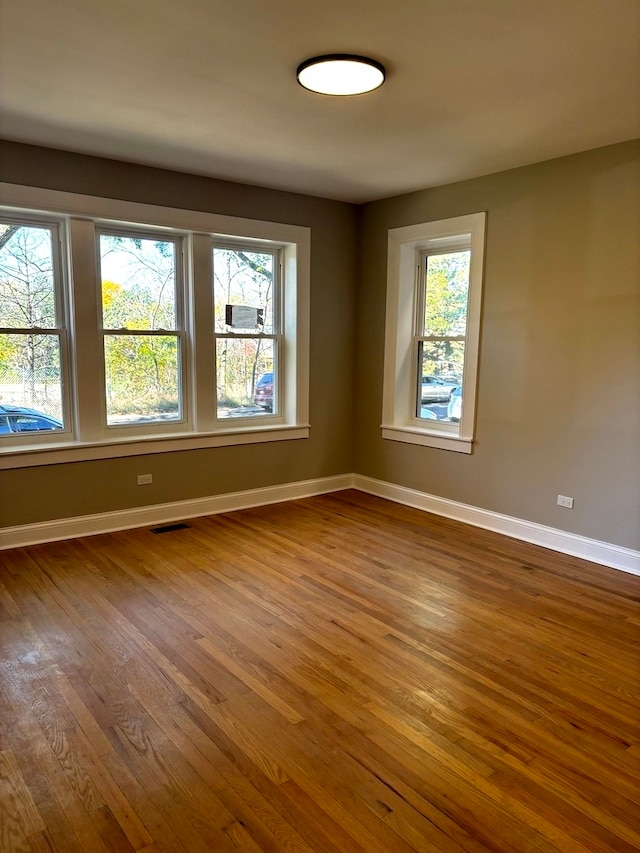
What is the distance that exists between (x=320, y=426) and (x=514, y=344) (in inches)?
77.0

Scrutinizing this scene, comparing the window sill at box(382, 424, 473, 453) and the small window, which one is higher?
the small window

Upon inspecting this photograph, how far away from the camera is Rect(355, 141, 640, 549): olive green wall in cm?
363

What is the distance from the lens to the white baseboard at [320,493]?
390cm

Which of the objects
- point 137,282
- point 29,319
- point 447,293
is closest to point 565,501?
point 447,293

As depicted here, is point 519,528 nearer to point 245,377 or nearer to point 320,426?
point 320,426

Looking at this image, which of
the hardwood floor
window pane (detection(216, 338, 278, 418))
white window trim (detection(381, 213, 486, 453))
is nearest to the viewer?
the hardwood floor

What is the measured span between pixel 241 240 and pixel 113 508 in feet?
7.80

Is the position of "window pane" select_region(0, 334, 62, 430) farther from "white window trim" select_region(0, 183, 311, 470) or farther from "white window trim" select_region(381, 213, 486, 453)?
"white window trim" select_region(381, 213, 486, 453)

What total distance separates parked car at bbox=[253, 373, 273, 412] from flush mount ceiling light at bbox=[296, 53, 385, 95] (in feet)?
8.92

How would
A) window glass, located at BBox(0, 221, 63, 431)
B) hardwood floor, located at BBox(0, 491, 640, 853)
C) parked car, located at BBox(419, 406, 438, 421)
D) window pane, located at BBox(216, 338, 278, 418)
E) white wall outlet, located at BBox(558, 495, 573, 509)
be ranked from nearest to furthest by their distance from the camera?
hardwood floor, located at BBox(0, 491, 640, 853)
window glass, located at BBox(0, 221, 63, 431)
white wall outlet, located at BBox(558, 495, 573, 509)
window pane, located at BBox(216, 338, 278, 418)
parked car, located at BBox(419, 406, 438, 421)

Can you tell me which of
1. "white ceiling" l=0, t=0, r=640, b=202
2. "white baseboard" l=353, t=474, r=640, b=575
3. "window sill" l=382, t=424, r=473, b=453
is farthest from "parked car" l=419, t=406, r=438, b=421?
"white ceiling" l=0, t=0, r=640, b=202

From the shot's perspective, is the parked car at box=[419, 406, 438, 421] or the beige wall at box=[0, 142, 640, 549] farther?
the parked car at box=[419, 406, 438, 421]

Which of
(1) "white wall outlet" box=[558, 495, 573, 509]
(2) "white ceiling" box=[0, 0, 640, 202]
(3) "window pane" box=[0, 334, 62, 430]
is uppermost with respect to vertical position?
(2) "white ceiling" box=[0, 0, 640, 202]

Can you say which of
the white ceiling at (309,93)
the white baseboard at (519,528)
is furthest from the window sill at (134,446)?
the white ceiling at (309,93)
